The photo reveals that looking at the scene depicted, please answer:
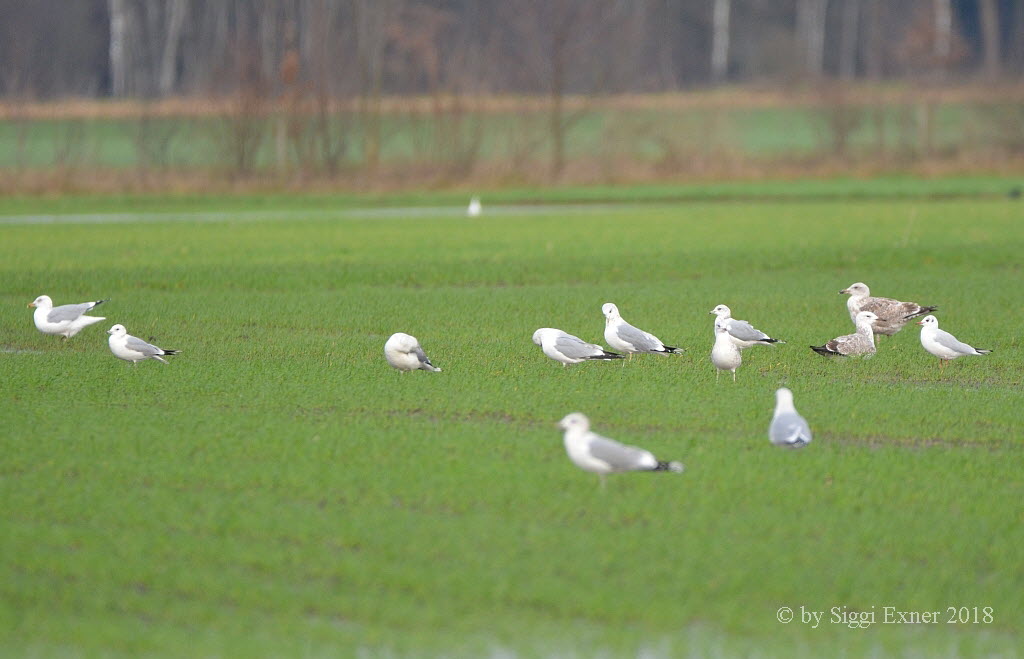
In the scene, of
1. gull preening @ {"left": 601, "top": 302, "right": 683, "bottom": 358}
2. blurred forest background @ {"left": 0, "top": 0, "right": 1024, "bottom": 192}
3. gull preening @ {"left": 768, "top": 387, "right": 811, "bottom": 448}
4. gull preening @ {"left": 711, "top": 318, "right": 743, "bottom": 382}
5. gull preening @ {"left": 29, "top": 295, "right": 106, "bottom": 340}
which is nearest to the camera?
gull preening @ {"left": 768, "top": 387, "right": 811, "bottom": 448}

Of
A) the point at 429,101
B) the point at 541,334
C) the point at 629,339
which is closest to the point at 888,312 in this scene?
the point at 629,339

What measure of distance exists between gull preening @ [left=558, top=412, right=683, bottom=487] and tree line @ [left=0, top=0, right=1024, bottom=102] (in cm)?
3722

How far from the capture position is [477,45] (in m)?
53.2

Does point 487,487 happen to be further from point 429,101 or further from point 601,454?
point 429,101

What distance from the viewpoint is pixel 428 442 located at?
9.53 meters

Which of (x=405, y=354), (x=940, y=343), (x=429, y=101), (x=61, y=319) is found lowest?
(x=429, y=101)

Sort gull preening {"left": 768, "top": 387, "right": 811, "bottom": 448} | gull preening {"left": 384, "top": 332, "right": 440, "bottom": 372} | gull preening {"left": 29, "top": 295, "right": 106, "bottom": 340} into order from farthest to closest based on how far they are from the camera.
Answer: gull preening {"left": 29, "top": 295, "right": 106, "bottom": 340}
gull preening {"left": 384, "top": 332, "right": 440, "bottom": 372}
gull preening {"left": 768, "top": 387, "right": 811, "bottom": 448}

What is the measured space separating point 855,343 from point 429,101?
37.8 meters

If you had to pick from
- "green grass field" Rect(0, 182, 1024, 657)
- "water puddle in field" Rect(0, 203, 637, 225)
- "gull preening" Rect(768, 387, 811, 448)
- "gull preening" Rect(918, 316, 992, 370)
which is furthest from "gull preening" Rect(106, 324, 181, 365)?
"water puddle in field" Rect(0, 203, 637, 225)

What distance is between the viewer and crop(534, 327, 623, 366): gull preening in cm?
1198

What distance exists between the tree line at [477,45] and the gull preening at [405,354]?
33.1 metres

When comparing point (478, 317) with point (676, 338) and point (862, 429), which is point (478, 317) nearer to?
point (676, 338)

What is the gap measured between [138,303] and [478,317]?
475 cm

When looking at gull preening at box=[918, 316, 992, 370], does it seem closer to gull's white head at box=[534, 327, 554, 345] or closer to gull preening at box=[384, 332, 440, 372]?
gull's white head at box=[534, 327, 554, 345]
